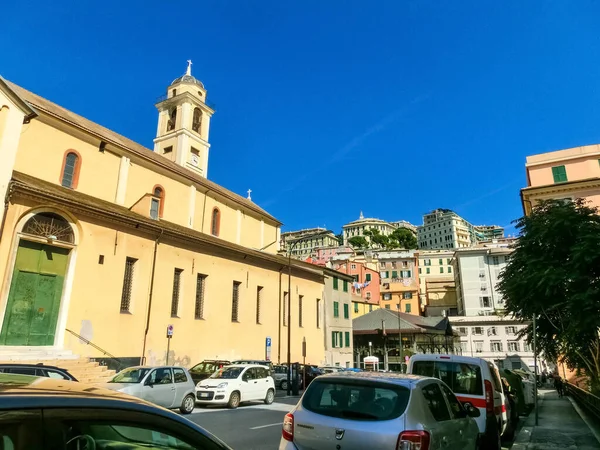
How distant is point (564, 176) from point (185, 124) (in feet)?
116

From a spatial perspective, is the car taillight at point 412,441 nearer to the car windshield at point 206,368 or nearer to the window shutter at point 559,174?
the car windshield at point 206,368

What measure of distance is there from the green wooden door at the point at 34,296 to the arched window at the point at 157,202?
8078 millimetres

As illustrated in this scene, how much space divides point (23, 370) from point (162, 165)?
68.1ft

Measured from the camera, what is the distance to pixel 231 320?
28281 mm

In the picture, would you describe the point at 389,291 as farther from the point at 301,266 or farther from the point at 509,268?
the point at 509,268

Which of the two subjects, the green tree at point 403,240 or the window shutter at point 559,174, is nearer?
the window shutter at point 559,174

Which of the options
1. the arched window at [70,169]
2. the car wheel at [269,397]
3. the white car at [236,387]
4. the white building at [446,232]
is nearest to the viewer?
the white car at [236,387]

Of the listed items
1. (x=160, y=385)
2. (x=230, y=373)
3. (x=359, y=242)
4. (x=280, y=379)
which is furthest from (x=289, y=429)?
(x=359, y=242)

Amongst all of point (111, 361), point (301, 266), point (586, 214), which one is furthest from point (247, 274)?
point (586, 214)

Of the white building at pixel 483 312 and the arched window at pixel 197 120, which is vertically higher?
the arched window at pixel 197 120

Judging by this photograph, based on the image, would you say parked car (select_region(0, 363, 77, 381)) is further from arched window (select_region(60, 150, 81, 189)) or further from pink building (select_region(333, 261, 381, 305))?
pink building (select_region(333, 261, 381, 305))

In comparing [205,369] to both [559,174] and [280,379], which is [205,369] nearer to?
[280,379]

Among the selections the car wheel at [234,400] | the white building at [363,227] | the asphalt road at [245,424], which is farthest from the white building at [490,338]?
the white building at [363,227]

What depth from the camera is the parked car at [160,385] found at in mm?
12586
